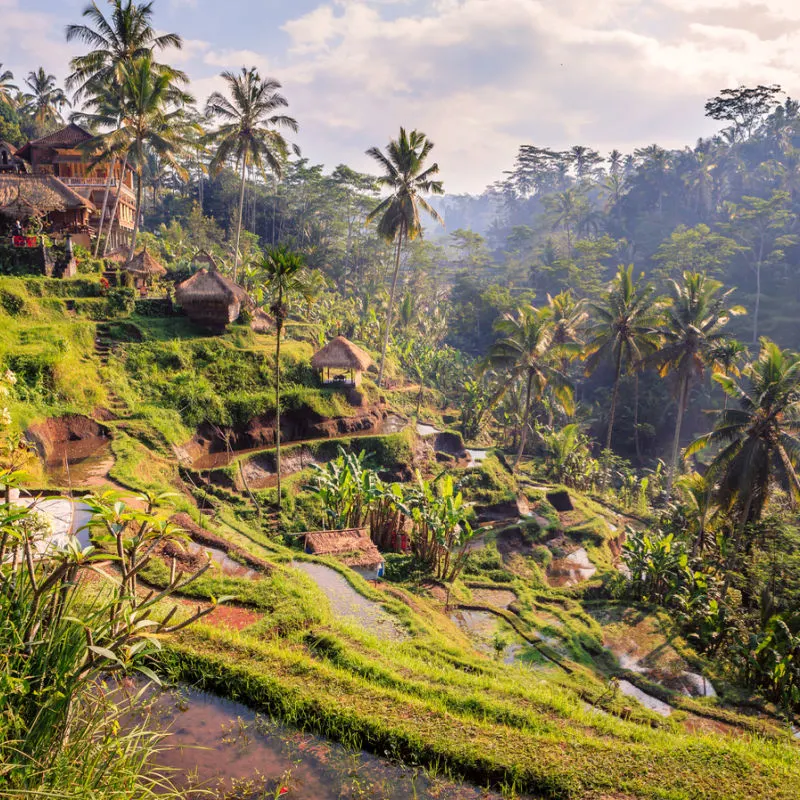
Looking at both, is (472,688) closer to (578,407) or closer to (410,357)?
(410,357)

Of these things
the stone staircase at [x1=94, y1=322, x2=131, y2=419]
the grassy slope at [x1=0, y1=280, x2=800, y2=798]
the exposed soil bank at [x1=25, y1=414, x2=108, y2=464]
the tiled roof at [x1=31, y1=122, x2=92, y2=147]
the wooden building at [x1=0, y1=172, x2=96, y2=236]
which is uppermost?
the tiled roof at [x1=31, y1=122, x2=92, y2=147]

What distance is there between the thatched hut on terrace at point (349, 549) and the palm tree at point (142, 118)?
64.1 feet

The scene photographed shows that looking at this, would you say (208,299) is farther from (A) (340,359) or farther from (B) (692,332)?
(B) (692,332)

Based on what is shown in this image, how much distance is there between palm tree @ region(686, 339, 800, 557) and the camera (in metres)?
18.8

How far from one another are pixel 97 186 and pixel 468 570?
2968 cm

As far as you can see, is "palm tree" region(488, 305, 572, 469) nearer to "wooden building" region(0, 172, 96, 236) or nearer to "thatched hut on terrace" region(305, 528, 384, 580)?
"thatched hut on terrace" region(305, 528, 384, 580)

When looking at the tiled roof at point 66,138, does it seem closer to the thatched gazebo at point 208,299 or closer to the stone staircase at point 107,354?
the thatched gazebo at point 208,299

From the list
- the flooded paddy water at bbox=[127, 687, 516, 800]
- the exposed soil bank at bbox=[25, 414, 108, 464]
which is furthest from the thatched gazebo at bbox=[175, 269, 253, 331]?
the flooded paddy water at bbox=[127, 687, 516, 800]

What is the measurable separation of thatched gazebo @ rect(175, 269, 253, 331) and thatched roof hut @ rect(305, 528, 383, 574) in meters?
13.6

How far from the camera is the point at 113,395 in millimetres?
19266

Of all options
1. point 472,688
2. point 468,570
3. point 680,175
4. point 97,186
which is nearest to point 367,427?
point 468,570

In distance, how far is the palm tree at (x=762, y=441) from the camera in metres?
18.8

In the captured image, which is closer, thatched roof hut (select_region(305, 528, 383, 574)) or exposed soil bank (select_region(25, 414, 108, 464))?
thatched roof hut (select_region(305, 528, 383, 574))

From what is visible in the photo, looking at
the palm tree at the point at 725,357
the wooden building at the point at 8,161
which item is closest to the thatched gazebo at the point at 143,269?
the wooden building at the point at 8,161
